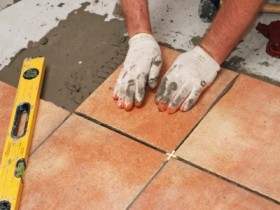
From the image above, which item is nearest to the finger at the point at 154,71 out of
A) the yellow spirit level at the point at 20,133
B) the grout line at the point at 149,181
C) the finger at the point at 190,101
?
the finger at the point at 190,101

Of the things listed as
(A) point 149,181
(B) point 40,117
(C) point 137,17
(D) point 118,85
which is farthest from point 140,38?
(A) point 149,181

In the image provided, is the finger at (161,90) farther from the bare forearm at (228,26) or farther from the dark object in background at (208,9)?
the dark object in background at (208,9)

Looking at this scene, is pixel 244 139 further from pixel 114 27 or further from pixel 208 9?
pixel 114 27

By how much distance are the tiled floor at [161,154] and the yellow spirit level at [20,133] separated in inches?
1.2

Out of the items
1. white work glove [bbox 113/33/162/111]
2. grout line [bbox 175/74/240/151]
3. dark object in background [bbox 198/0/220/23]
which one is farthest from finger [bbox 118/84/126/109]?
dark object in background [bbox 198/0/220/23]

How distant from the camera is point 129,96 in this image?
4.36 feet

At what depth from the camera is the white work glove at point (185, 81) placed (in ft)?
4.32

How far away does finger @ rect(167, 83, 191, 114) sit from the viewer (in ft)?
4.30

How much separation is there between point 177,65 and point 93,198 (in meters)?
0.52

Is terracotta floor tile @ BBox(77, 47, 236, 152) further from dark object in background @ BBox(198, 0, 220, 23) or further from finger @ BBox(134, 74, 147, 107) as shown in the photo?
dark object in background @ BBox(198, 0, 220, 23)

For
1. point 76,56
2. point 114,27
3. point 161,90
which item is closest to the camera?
point 161,90

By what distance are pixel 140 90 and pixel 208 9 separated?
519 mm

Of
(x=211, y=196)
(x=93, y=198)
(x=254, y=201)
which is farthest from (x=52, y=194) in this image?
(x=254, y=201)

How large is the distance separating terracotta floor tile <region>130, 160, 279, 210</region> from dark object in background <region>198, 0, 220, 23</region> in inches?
28.2
